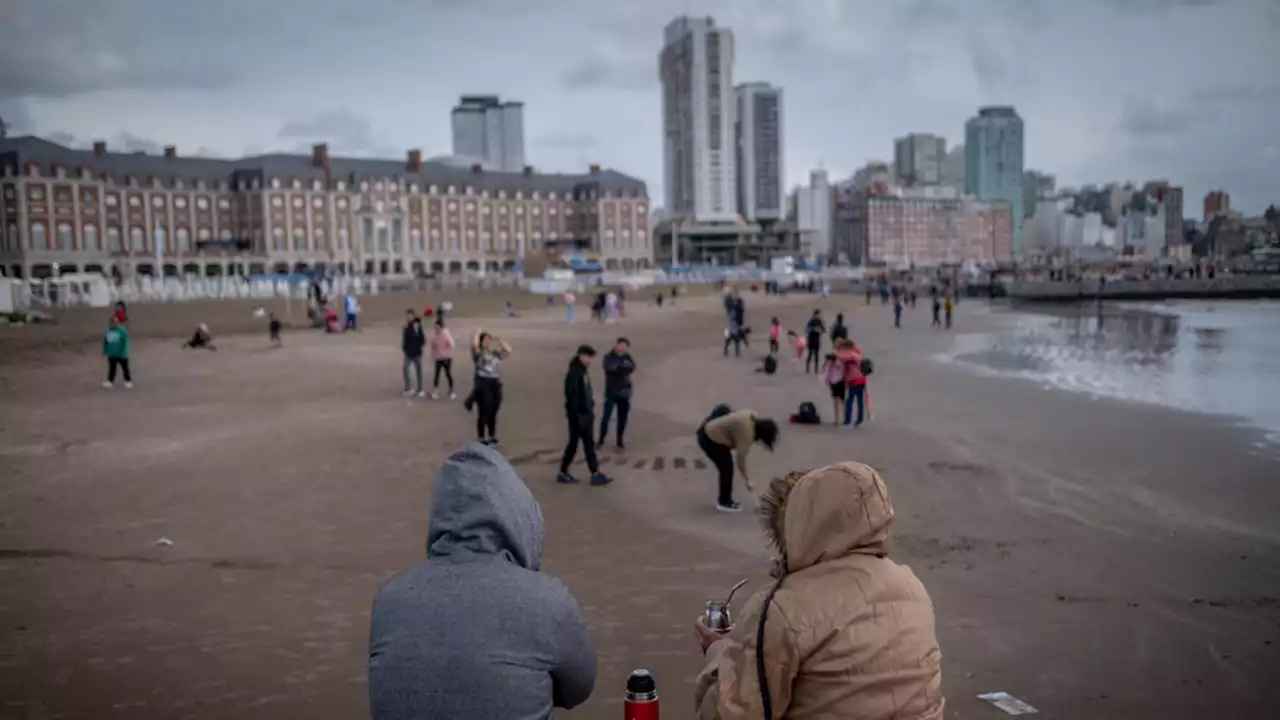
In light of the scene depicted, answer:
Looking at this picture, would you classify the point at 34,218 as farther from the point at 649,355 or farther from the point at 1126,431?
the point at 1126,431

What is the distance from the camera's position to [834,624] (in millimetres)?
2447

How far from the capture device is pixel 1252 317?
2069 inches

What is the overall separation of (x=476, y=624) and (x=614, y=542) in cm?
659

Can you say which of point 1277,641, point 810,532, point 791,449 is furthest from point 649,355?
point 810,532

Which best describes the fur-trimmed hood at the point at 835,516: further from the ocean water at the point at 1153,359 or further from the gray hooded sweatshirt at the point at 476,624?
the ocean water at the point at 1153,359

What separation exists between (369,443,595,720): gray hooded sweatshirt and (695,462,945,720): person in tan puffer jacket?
464 millimetres

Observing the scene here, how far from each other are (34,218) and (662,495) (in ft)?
293

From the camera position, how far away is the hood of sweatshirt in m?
2.50

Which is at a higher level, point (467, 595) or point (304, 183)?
point (304, 183)

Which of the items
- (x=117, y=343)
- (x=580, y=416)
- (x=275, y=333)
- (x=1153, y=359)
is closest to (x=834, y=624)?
(x=580, y=416)

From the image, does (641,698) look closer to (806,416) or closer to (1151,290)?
(806,416)

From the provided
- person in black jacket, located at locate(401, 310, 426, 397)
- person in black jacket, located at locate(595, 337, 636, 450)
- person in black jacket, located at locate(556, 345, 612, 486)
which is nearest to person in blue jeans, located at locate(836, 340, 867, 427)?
person in black jacket, located at locate(595, 337, 636, 450)

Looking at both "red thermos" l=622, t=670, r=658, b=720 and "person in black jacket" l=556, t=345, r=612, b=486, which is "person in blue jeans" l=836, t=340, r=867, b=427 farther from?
"red thermos" l=622, t=670, r=658, b=720

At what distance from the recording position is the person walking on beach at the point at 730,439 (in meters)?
9.85
